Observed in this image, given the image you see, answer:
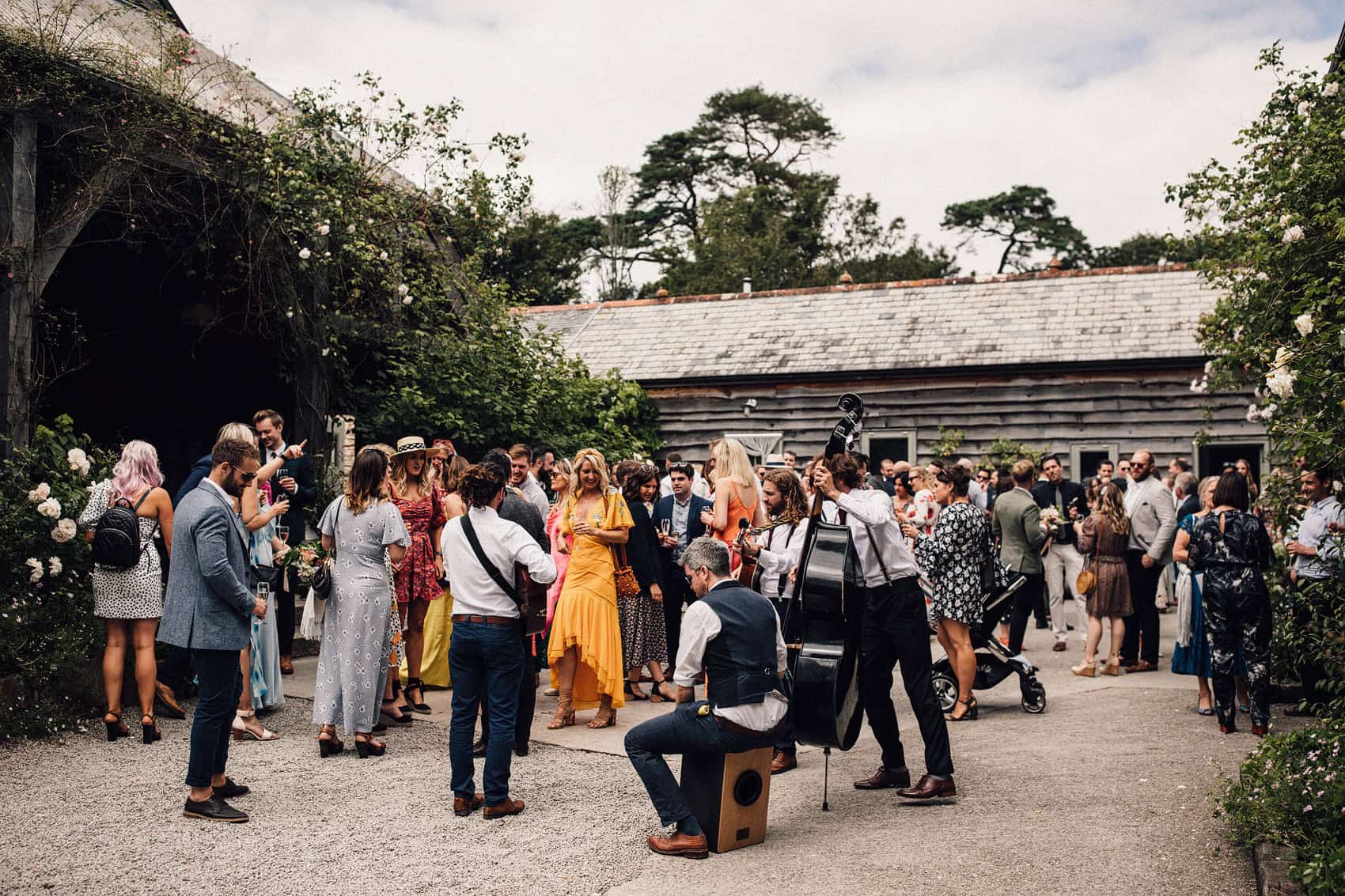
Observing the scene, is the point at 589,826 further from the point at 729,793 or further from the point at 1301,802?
the point at 1301,802

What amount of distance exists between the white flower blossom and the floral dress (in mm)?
5888

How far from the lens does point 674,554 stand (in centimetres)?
951

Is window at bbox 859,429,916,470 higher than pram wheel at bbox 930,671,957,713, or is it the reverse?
window at bbox 859,429,916,470

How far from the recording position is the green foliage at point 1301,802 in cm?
423

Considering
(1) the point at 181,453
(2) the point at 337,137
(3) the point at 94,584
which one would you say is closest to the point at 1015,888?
(3) the point at 94,584

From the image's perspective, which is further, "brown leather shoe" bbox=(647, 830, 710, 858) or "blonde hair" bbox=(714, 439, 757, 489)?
"blonde hair" bbox=(714, 439, 757, 489)

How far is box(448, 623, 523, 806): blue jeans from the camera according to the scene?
594 centimetres

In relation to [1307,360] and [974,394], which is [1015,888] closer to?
[1307,360]

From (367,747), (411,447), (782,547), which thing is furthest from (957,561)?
(367,747)

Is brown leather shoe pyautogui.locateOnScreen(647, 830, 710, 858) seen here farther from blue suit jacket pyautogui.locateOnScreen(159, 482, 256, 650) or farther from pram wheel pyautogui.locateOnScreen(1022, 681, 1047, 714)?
pram wheel pyautogui.locateOnScreen(1022, 681, 1047, 714)

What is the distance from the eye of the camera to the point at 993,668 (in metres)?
8.78

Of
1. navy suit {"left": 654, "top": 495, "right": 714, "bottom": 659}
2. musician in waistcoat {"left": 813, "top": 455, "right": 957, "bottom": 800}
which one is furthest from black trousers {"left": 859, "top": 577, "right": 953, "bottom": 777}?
navy suit {"left": 654, "top": 495, "right": 714, "bottom": 659}

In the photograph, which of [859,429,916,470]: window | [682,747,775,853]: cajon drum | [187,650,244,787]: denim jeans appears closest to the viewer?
[682,747,775,853]: cajon drum

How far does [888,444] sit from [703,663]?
14.8 metres
